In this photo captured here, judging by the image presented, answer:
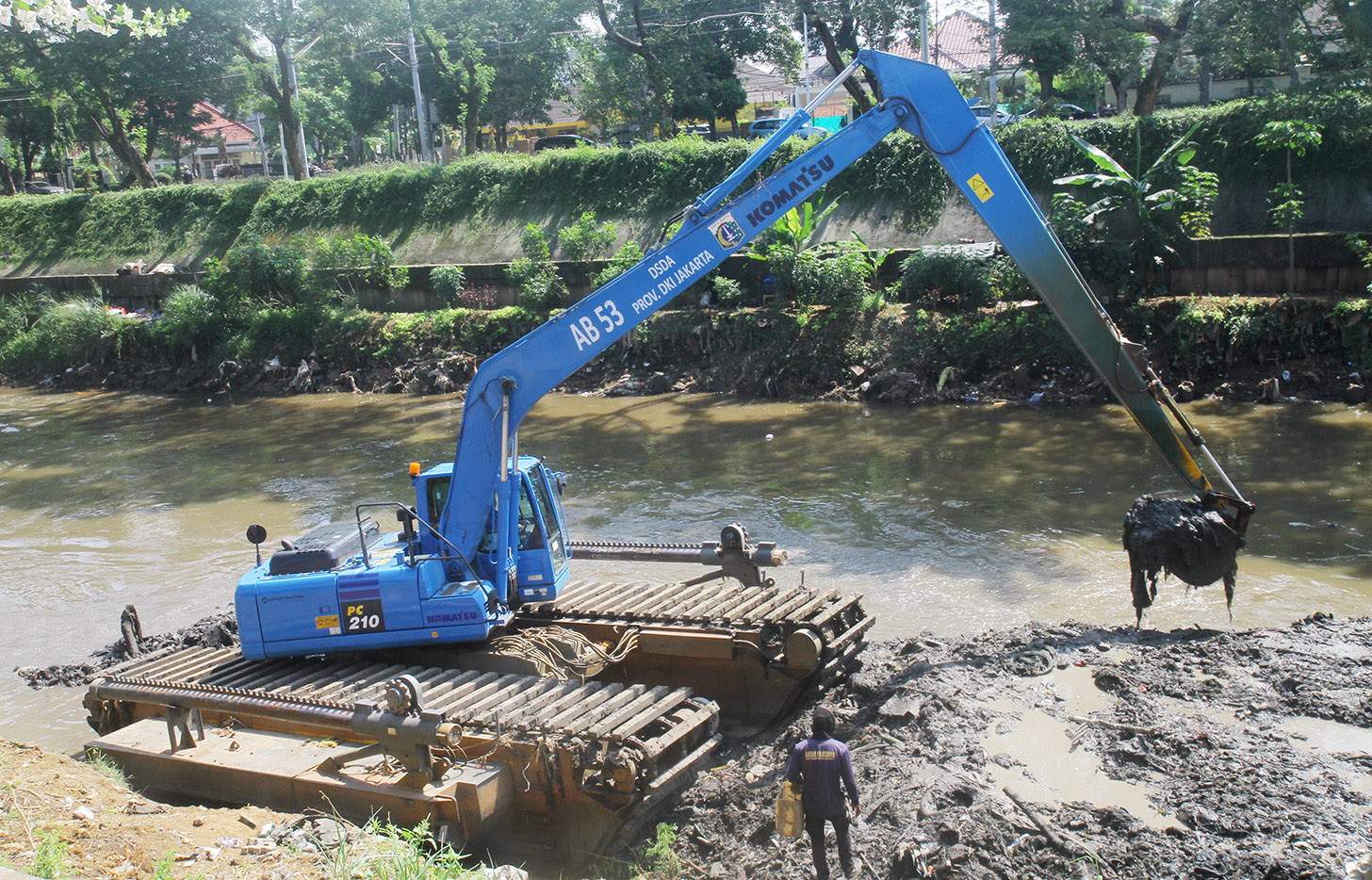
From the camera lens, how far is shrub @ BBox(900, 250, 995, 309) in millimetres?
20656

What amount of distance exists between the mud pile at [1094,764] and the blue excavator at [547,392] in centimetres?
130

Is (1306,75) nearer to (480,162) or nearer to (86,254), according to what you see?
(480,162)

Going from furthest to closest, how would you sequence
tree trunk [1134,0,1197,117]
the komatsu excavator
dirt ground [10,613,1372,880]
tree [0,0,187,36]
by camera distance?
tree trunk [1134,0,1197,117]
the komatsu excavator
tree [0,0,187,36]
dirt ground [10,613,1372,880]

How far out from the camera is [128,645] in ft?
32.8

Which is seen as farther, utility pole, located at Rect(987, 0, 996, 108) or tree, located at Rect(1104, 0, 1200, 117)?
utility pole, located at Rect(987, 0, 996, 108)

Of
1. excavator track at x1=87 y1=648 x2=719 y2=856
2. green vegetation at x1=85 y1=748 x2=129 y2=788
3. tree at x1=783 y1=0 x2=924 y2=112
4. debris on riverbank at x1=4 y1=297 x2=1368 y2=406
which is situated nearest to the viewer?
excavator track at x1=87 y1=648 x2=719 y2=856

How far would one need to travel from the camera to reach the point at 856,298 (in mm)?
21547

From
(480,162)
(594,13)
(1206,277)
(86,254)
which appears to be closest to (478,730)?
(1206,277)

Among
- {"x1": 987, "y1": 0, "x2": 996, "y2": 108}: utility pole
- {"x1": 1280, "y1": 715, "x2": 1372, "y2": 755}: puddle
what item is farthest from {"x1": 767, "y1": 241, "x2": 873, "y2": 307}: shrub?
{"x1": 1280, "y1": 715, "x2": 1372, "y2": 755}: puddle

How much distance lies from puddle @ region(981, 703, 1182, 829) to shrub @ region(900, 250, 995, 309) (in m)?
14.8

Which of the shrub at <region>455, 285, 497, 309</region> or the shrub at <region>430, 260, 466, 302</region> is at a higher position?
the shrub at <region>430, 260, 466, 302</region>

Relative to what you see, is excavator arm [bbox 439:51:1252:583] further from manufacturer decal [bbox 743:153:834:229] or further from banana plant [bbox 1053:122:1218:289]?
banana plant [bbox 1053:122:1218:289]

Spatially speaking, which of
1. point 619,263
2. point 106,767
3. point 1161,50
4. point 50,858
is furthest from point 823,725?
point 1161,50

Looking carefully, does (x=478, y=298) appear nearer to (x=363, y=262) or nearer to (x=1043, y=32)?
(x=363, y=262)
